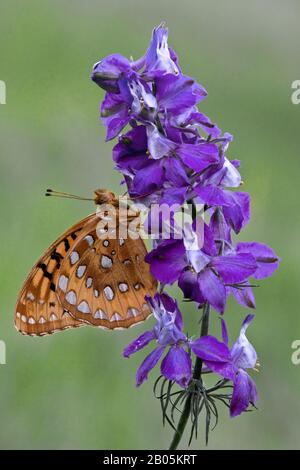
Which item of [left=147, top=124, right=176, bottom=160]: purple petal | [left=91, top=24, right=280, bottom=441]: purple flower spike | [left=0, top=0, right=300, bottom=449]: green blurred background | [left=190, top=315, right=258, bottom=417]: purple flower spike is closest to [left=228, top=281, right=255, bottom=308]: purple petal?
[left=91, top=24, right=280, bottom=441]: purple flower spike

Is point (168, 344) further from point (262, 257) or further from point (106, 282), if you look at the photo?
point (106, 282)

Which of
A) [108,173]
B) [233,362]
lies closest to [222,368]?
[233,362]

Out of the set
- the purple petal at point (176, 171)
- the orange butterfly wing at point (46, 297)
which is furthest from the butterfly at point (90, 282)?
the purple petal at point (176, 171)

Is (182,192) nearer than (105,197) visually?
Yes

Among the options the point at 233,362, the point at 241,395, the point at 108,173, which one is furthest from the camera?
the point at 108,173

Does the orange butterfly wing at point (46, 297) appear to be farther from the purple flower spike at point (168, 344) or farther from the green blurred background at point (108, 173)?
→ the green blurred background at point (108, 173)

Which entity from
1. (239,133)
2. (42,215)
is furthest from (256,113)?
(42,215)

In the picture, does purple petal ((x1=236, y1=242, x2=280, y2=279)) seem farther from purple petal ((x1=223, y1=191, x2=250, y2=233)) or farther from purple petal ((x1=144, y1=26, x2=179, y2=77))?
purple petal ((x1=144, y1=26, x2=179, y2=77))
